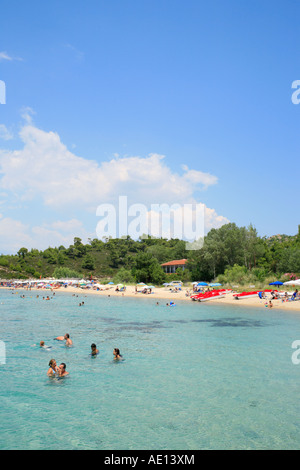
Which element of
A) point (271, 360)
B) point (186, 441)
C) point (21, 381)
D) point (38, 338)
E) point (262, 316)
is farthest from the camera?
point (262, 316)

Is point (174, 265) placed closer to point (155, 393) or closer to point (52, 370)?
point (52, 370)

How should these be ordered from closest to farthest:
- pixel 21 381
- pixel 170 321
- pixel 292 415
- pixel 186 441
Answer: pixel 186 441 < pixel 292 415 < pixel 21 381 < pixel 170 321

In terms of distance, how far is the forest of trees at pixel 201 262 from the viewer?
185ft

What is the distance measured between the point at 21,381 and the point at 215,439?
26.2ft

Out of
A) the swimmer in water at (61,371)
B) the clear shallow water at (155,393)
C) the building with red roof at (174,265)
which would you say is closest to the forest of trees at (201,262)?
the building with red roof at (174,265)

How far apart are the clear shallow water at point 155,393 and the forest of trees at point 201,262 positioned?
33961mm

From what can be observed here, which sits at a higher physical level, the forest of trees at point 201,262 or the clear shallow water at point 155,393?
the forest of trees at point 201,262

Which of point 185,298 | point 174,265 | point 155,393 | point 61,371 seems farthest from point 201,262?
point 155,393

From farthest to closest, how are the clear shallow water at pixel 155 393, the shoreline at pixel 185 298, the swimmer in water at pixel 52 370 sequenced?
the shoreline at pixel 185 298 < the swimmer in water at pixel 52 370 < the clear shallow water at pixel 155 393

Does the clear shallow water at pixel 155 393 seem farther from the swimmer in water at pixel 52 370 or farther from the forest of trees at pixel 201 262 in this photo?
the forest of trees at pixel 201 262

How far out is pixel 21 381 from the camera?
13125mm

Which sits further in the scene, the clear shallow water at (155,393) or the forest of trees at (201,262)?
the forest of trees at (201,262)
